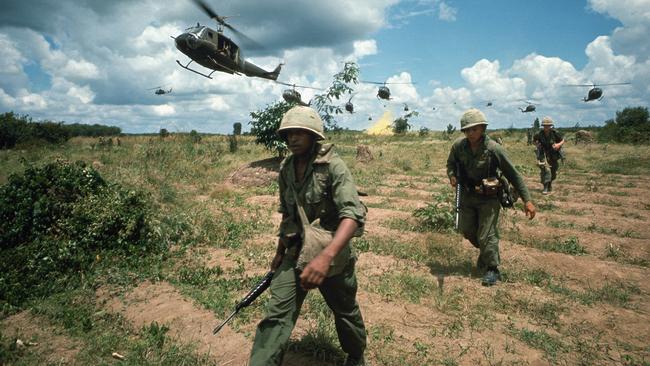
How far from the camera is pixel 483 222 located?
5.04 m

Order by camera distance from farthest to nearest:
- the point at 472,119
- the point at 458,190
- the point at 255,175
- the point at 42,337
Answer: the point at 255,175, the point at 458,190, the point at 472,119, the point at 42,337

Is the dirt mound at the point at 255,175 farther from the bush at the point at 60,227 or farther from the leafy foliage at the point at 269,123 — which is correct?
the bush at the point at 60,227

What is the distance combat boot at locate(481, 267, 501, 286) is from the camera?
4.98 m

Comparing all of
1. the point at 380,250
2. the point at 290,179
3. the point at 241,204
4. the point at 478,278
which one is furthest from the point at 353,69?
the point at 290,179

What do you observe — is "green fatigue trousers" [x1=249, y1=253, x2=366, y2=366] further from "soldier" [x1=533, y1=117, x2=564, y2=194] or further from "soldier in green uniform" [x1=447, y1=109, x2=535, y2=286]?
"soldier" [x1=533, y1=117, x2=564, y2=194]

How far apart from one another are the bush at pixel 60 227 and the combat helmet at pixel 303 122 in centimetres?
398

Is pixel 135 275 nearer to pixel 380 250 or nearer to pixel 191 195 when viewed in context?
pixel 380 250

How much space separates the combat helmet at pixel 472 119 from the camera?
474 centimetres

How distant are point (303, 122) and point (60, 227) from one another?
4792 mm

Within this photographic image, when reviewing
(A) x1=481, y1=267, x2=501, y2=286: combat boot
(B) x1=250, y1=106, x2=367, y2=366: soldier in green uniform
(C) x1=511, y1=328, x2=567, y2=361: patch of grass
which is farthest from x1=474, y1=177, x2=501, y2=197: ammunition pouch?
(B) x1=250, y1=106, x2=367, y2=366: soldier in green uniform

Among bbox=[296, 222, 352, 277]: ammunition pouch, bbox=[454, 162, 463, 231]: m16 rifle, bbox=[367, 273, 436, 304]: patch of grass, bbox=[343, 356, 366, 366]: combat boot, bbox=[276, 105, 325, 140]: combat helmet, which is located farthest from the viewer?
bbox=[454, 162, 463, 231]: m16 rifle

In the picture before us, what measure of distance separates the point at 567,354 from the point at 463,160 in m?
2.52

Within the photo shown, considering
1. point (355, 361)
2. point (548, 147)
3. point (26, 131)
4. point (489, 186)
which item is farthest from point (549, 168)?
point (26, 131)

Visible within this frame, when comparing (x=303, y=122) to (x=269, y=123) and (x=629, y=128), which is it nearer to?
(x=269, y=123)
